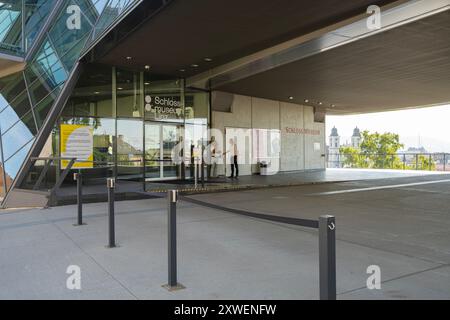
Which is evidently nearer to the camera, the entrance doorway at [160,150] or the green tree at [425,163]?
the entrance doorway at [160,150]

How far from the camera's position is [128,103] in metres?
14.8

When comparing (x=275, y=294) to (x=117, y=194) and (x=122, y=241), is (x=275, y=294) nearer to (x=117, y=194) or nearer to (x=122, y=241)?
(x=122, y=241)

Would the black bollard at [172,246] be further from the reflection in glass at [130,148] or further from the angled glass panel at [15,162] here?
the reflection in glass at [130,148]

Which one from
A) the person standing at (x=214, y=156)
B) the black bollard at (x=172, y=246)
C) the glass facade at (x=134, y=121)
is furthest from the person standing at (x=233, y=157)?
the black bollard at (x=172, y=246)

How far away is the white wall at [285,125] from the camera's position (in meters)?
20.3

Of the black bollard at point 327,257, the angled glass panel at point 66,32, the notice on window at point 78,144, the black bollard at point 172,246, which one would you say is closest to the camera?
the black bollard at point 327,257

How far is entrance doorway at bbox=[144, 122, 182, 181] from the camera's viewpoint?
15.6 metres

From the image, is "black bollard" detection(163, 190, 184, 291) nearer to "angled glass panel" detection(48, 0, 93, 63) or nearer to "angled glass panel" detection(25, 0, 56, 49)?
"angled glass panel" detection(48, 0, 93, 63)

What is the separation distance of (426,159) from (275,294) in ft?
98.0
